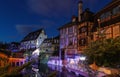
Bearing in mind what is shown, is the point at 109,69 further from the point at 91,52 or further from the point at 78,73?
the point at 78,73

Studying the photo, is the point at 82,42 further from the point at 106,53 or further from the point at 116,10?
the point at 106,53

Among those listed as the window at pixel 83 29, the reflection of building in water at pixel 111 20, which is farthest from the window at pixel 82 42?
the reflection of building in water at pixel 111 20

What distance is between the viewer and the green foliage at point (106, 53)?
21.8m

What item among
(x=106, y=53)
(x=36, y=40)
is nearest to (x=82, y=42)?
(x=106, y=53)

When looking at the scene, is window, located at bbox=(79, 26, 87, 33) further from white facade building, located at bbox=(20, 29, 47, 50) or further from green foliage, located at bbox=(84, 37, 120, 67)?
white facade building, located at bbox=(20, 29, 47, 50)

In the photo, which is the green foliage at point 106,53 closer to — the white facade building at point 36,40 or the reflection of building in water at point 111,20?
the reflection of building in water at point 111,20

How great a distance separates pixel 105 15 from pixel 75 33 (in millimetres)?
14686

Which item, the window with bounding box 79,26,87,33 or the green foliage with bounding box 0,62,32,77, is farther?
the window with bounding box 79,26,87,33

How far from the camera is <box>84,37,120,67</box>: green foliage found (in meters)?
21.8

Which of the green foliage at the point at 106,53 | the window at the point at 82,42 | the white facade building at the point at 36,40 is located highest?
the white facade building at the point at 36,40

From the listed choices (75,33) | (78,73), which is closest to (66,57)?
(75,33)

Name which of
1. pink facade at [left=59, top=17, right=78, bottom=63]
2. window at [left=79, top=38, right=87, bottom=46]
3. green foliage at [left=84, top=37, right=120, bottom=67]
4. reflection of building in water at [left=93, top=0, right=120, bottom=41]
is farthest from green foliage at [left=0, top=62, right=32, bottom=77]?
pink facade at [left=59, top=17, right=78, bottom=63]

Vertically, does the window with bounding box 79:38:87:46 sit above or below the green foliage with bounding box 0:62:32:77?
above

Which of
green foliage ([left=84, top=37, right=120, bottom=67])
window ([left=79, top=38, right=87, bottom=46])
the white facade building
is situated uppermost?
the white facade building
